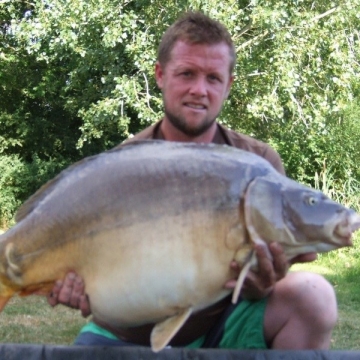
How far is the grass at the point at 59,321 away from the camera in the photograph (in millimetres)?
3969

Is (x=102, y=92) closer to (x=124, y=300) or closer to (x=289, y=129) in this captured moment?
(x=289, y=129)

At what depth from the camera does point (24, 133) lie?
11.8 m

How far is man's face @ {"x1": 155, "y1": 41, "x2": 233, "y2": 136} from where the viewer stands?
6.89ft

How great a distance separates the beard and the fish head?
2.03 ft

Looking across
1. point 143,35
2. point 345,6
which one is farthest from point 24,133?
point 345,6

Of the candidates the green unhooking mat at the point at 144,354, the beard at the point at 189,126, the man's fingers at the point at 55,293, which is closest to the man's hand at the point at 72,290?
the man's fingers at the point at 55,293

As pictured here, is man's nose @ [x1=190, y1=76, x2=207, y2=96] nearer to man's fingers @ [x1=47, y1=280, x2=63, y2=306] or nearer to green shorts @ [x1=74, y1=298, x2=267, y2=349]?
green shorts @ [x1=74, y1=298, x2=267, y2=349]

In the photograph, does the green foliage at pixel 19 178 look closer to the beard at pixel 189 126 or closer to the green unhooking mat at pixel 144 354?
the beard at pixel 189 126

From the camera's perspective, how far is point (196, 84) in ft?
6.90

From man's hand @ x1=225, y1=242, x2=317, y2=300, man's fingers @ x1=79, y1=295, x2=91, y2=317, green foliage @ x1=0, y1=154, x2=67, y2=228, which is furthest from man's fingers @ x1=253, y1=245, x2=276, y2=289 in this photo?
green foliage @ x1=0, y1=154, x2=67, y2=228

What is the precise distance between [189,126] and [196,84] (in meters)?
0.14

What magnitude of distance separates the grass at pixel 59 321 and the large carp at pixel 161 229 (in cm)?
238

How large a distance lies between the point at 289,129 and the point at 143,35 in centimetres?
228

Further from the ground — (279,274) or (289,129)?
(279,274)
